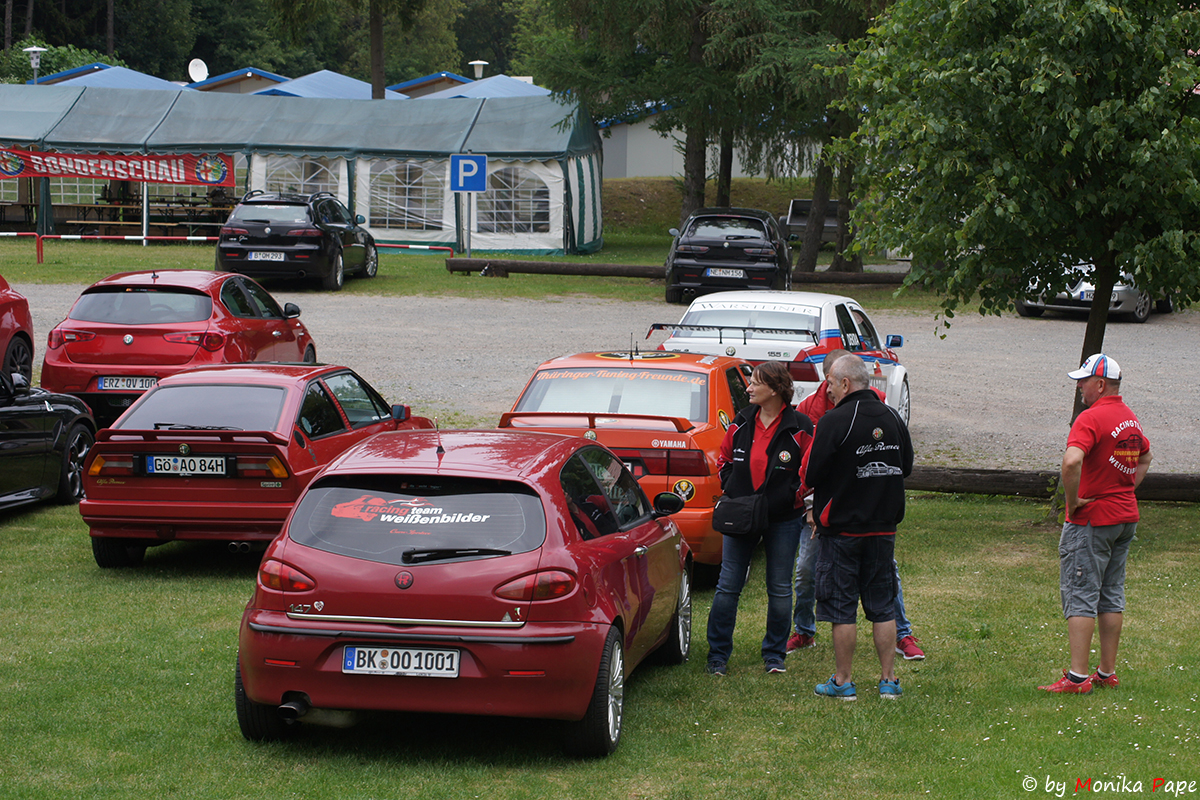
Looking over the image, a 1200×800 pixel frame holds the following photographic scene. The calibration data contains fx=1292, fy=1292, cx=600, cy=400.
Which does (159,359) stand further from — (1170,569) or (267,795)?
(1170,569)

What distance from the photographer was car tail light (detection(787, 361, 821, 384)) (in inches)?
484

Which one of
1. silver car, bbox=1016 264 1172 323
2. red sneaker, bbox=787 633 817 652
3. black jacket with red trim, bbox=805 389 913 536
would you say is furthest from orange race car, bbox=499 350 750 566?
silver car, bbox=1016 264 1172 323

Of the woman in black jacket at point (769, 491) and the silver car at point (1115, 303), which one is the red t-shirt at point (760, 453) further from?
the silver car at point (1115, 303)

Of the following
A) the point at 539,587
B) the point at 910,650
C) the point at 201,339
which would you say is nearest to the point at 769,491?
the point at 910,650

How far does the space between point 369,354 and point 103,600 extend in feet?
34.1

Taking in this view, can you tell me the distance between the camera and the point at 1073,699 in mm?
6129

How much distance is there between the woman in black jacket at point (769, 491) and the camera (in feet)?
21.8

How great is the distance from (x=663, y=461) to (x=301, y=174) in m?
30.0

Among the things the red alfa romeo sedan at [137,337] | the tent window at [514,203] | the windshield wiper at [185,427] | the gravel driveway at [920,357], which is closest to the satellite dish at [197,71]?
the tent window at [514,203]

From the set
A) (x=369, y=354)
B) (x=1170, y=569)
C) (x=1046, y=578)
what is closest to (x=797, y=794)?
(x=1046, y=578)

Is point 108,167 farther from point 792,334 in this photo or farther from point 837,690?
point 837,690

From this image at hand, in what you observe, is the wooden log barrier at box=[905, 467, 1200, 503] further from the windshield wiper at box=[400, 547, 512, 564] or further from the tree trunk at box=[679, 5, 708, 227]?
the tree trunk at box=[679, 5, 708, 227]

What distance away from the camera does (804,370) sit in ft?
40.4

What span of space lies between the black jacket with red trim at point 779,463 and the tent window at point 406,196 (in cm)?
3014
